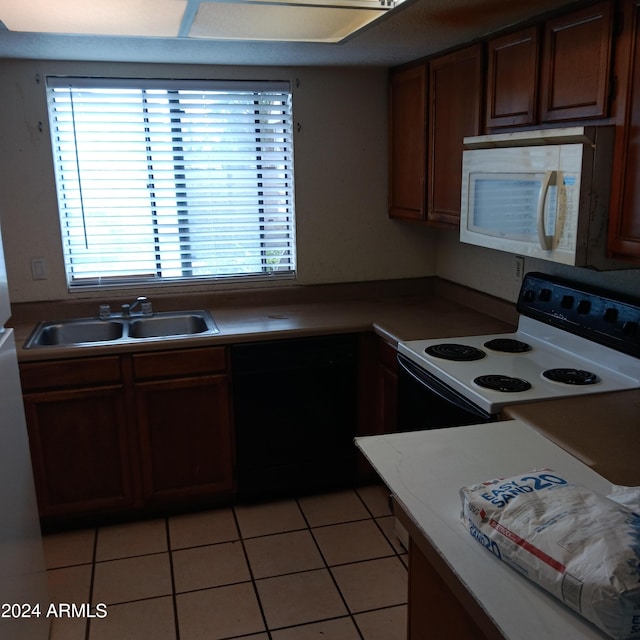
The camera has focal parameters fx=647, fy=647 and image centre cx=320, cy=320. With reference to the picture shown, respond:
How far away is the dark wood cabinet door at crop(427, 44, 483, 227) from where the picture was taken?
Result: 2568 mm

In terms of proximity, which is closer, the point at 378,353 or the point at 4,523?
the point at 4,523

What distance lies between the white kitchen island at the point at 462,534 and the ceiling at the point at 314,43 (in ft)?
4.36

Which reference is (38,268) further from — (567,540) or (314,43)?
(567,540)

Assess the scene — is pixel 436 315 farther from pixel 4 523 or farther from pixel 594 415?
pixel 4 523

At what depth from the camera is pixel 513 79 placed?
7.56ft

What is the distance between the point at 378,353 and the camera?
119 inches

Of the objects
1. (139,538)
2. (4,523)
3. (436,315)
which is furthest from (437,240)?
(4,523)

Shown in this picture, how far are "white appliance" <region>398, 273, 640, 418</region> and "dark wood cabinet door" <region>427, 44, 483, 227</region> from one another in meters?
0.50

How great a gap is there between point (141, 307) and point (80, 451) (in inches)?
30.2

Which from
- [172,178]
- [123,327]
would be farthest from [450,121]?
[123,327]

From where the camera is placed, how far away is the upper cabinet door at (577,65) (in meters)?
1.86

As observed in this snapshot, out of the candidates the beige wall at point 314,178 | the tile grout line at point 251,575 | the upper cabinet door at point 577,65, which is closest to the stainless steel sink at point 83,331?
the beige wall at point 314,178

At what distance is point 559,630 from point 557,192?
4.39ft

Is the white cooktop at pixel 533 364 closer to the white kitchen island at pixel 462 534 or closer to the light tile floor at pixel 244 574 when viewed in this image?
the white kitchen island at pixel 462 534
